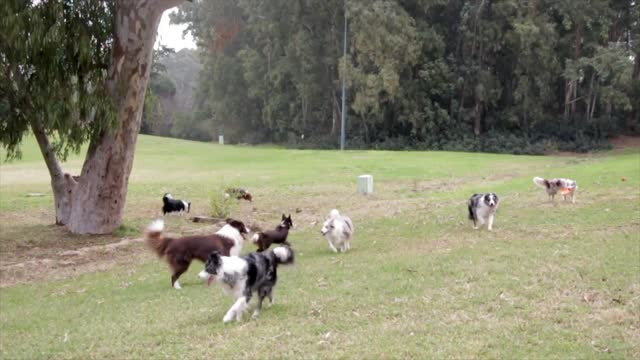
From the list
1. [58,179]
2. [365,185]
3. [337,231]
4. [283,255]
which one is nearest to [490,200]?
[337,231]

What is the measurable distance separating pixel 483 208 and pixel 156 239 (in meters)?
6.72

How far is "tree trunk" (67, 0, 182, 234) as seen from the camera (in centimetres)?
1520

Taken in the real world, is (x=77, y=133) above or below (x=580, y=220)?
above

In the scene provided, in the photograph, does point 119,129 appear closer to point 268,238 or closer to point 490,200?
point 268,238

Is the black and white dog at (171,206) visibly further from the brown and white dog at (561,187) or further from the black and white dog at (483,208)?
the brown and white dog at (561,187)

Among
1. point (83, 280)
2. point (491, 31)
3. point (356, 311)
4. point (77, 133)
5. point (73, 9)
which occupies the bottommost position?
point (83, 280)

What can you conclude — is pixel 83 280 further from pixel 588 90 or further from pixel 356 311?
pixel 588 90

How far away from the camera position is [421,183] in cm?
2575

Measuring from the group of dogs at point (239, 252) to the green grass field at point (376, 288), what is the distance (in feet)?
1.02

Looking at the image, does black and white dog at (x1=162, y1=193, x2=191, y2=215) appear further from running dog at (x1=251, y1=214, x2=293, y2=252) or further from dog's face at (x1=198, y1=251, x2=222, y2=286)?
dog's face at (x1=198, y1=251, x2=222, y2=286)

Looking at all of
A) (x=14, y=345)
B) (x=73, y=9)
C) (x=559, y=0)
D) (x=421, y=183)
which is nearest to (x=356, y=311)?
(x=14, y=345)

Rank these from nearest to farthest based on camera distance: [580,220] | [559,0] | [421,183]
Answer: [580,220], [421,183], [559,0]

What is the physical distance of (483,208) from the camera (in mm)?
13352

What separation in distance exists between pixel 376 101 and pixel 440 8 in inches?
435
